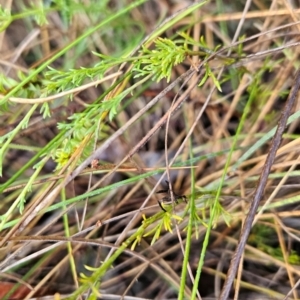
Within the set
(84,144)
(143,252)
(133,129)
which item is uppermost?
(84,144)

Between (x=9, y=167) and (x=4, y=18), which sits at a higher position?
(x=4, y=18)

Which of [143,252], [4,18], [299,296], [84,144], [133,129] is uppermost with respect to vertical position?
[4,18]

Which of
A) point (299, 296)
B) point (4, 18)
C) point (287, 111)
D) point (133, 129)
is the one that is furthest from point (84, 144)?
point (299, 296)

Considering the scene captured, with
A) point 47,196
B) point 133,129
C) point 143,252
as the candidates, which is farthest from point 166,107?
point 47,196

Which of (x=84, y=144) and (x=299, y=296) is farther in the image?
(x=299, y=296)

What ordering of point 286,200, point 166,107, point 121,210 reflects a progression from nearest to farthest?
point 286,200 → point 121,210 → point 166,107

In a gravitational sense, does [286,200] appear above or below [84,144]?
below

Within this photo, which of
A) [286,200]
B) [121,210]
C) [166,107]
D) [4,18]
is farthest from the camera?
[166,107]

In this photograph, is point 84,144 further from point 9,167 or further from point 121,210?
point 9,167

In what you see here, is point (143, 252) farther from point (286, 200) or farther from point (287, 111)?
point (287, 111)
